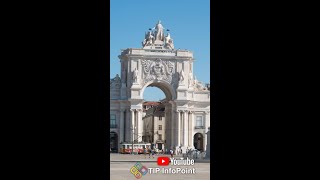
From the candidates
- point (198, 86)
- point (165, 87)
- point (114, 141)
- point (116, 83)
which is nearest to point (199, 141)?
point (198, 86)

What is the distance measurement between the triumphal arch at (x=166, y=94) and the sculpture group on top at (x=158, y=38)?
470 mm

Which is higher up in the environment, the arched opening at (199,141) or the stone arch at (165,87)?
the stone arch at (165,87)

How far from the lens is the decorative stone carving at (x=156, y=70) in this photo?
50.7m

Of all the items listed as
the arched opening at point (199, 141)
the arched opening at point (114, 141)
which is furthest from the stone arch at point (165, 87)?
the arched opening at point (199, 141)

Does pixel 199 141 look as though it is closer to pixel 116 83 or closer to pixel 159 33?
pixel 116 83

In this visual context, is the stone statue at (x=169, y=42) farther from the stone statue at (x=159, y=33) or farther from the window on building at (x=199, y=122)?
the window on building at (x=199, y=122)

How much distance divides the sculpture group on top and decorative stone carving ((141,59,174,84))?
264 centimetres

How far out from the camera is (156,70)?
166 feet

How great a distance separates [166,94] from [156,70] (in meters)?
3.29

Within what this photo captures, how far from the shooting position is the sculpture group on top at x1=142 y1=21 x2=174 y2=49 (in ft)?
174
